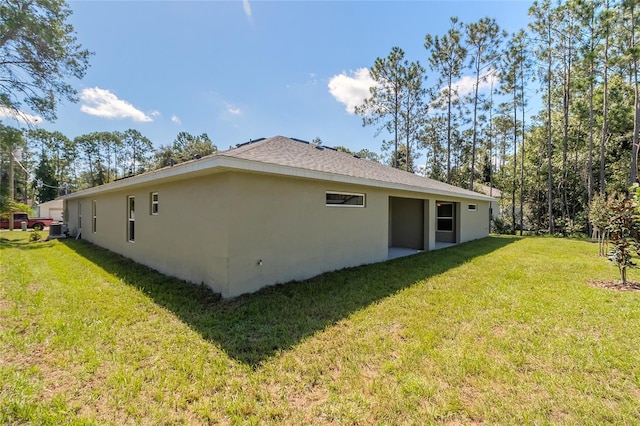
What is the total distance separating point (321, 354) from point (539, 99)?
23.9 metres

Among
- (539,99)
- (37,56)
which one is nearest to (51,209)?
(37,56)

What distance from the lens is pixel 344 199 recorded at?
736 cm

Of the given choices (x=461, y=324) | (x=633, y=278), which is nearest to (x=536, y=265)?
(x=633, y=278)

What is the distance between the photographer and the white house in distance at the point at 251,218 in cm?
511

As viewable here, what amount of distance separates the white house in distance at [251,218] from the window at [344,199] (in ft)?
0.09

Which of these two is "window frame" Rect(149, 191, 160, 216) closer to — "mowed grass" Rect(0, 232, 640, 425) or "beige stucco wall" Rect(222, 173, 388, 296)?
"mowed grass" Rect(0, 232, 640, 425)

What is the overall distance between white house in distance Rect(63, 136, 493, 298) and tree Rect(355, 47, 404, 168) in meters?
A: 16.2

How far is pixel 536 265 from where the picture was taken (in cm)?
816

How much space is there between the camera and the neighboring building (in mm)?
28156

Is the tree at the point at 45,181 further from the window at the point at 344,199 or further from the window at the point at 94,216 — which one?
the window at the point at 344,199

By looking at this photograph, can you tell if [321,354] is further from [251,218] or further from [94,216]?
[94,216]

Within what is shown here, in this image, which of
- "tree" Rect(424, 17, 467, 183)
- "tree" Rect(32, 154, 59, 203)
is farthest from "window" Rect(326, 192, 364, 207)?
"tree" Rect(32, 154, 59, 203)

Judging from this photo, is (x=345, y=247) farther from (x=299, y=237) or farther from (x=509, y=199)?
(x=509, y=199)

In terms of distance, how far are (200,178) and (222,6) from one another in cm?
600
